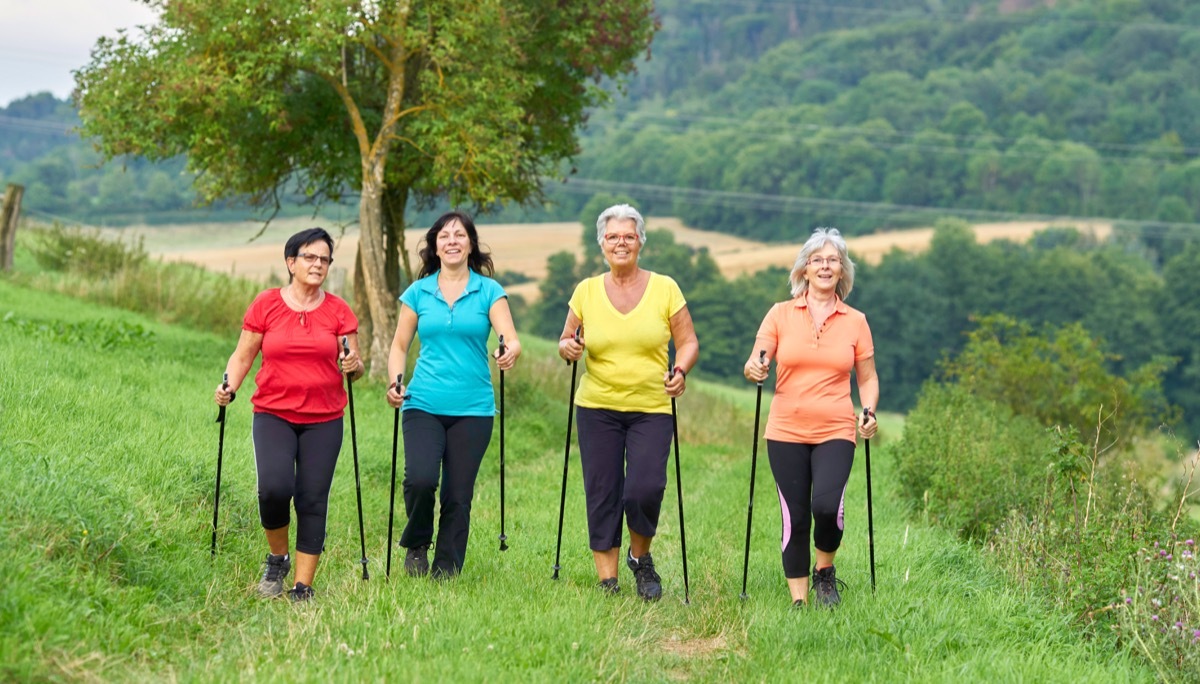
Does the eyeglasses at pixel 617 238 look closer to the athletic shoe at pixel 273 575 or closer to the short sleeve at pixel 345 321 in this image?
the short sleeve at pixel 345 321

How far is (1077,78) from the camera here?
472 ft

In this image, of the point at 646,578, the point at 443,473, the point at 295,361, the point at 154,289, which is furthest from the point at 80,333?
the point at 646,578

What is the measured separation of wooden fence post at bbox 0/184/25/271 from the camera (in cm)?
2548

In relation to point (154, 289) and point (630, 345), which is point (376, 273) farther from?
point (630, 345)

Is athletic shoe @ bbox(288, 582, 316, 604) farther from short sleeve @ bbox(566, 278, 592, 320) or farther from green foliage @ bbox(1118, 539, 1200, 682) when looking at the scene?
green foliage @ bbox(1118, 539, 1200, 682)

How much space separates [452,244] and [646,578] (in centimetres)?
237

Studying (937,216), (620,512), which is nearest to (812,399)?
(620,512)

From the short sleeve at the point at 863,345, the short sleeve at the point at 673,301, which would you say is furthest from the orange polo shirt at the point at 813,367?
the short sleeve at the point at 673,301

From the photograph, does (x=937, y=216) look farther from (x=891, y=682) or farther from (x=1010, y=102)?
(x=891, y=682)

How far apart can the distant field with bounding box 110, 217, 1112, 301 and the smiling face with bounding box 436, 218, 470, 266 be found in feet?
143

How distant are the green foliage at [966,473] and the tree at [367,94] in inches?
279

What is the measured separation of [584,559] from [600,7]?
45.0ft

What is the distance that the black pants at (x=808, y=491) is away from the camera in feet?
26.3

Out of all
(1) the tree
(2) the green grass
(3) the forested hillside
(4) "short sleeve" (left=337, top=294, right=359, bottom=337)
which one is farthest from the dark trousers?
(3) the forested hillside
